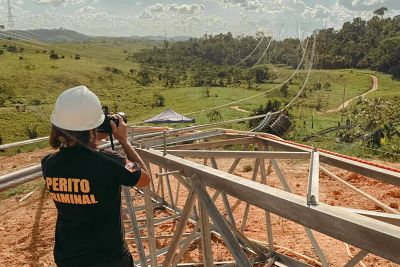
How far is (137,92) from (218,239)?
48.4 m

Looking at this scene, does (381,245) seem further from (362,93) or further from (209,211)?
(362,93)

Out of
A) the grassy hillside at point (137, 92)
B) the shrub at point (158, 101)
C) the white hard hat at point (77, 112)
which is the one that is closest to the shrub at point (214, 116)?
the grassy hillside at point (137, 92)

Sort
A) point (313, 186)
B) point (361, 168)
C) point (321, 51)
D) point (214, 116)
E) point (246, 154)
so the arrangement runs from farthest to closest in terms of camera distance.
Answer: point (321, 51) < point (214, 116) < point (246, 154) < point (361, 168) < point (313, 186)

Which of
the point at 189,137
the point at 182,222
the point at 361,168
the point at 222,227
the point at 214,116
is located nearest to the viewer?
the point at 222,227

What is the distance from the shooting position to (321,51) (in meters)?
43.2

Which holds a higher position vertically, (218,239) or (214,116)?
(218,239)

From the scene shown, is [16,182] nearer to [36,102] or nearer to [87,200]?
[87,200]

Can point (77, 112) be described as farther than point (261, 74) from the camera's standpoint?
No

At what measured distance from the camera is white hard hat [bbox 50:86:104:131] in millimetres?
2783

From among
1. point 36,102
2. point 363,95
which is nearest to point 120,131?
point 363,95

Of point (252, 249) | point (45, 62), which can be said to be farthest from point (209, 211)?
point (45, 62)

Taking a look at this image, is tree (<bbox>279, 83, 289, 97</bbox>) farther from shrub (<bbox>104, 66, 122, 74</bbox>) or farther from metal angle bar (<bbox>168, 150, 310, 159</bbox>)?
metal angle bar (<bbox>168, 150, 310, 159</bbox>)

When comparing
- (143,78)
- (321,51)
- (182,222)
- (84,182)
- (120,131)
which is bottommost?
(143,78)

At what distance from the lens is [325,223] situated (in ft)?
8.47
